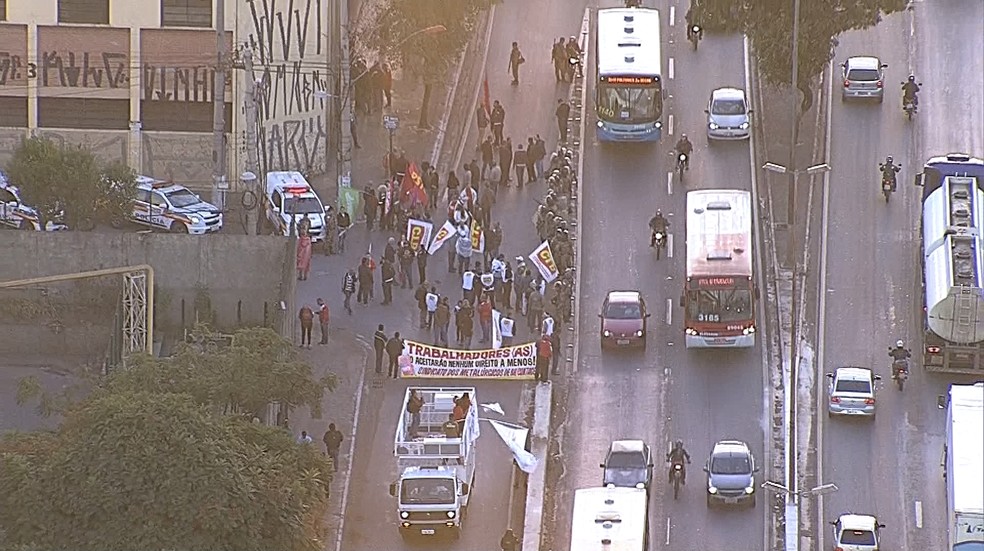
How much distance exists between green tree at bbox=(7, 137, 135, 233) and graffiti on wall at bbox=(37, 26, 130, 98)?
6510 millimetres

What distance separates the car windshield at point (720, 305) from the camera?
73938 millimetres

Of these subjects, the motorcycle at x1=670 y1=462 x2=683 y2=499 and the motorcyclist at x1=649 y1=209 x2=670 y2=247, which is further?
the motorcyclist at x1=649 y1=209 x2=670 y2=247

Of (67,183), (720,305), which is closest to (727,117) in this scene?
(720,305)

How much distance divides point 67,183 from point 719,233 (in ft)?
62.3

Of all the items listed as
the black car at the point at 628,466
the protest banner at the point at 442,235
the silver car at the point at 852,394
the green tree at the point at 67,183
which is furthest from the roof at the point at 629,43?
the black car at the point at 628,466

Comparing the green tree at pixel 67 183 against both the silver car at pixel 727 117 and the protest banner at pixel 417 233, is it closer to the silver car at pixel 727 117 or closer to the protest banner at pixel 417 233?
the protest banner at pixel 417 233

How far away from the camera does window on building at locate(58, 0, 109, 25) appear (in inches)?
3423

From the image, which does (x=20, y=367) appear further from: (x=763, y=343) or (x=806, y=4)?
(x=806, y=4)

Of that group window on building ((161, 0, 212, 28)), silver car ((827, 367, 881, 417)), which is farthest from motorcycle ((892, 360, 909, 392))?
window on building ((161, 0, 212, 28))

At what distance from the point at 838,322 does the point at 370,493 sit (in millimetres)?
16165

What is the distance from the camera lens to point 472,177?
3317 inches

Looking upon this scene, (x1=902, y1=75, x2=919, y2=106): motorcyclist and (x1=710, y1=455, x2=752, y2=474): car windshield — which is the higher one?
(x1=902, y1=75, x2=919, y2=106): motorcyclist

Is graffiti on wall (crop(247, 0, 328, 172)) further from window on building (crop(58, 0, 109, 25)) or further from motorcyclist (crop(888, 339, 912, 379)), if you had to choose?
motorcyclist (crop(888, 339, 912, 379))

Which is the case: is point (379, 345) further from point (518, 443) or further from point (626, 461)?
point (626, 461)
